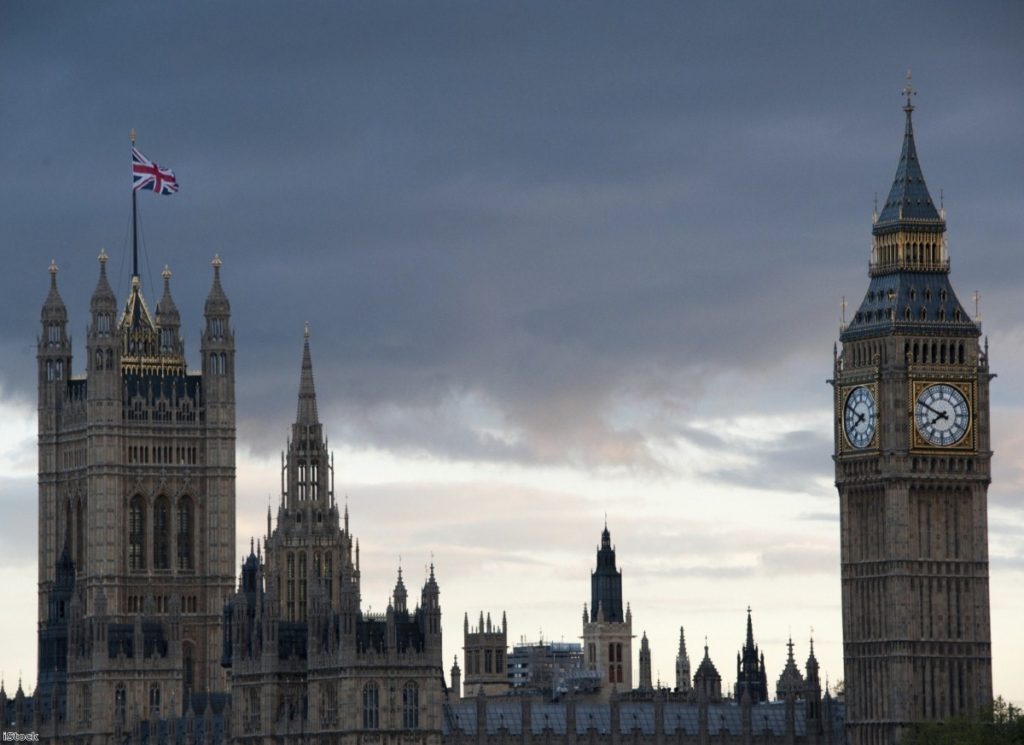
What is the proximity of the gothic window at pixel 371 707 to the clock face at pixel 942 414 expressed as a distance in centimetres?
2943

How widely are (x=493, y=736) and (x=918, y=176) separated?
35.0 m

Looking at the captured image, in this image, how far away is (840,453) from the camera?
19188cm

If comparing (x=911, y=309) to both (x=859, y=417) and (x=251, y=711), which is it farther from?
(x=251, y=711)

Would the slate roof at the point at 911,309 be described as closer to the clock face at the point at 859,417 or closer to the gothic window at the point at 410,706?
the clock face at the point at 859,417

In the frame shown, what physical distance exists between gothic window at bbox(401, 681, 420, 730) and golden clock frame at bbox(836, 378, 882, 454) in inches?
969

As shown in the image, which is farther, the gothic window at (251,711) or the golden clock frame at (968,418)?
the gothic window at (251,711)

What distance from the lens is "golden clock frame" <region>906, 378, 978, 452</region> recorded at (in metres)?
189

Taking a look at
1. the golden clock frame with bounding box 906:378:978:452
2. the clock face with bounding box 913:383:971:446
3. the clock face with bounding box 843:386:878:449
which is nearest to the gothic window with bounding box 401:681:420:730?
the clock face with bounding box 843:386:878:449

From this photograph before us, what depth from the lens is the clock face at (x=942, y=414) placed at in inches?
7451

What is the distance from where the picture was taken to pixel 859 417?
19112cm

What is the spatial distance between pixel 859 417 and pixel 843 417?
1.42 m

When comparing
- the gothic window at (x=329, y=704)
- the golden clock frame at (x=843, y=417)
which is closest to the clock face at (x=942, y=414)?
the golden clock frame at (x=843, y=417)

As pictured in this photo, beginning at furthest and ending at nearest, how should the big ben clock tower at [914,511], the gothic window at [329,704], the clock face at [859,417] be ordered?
the clock face at [859,417], the big ben clock tower at [914,511], the gothic window at [329,704]

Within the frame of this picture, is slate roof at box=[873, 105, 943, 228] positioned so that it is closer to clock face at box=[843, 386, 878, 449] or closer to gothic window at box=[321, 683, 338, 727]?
clock face at box=[843, 386, 878, 449]
